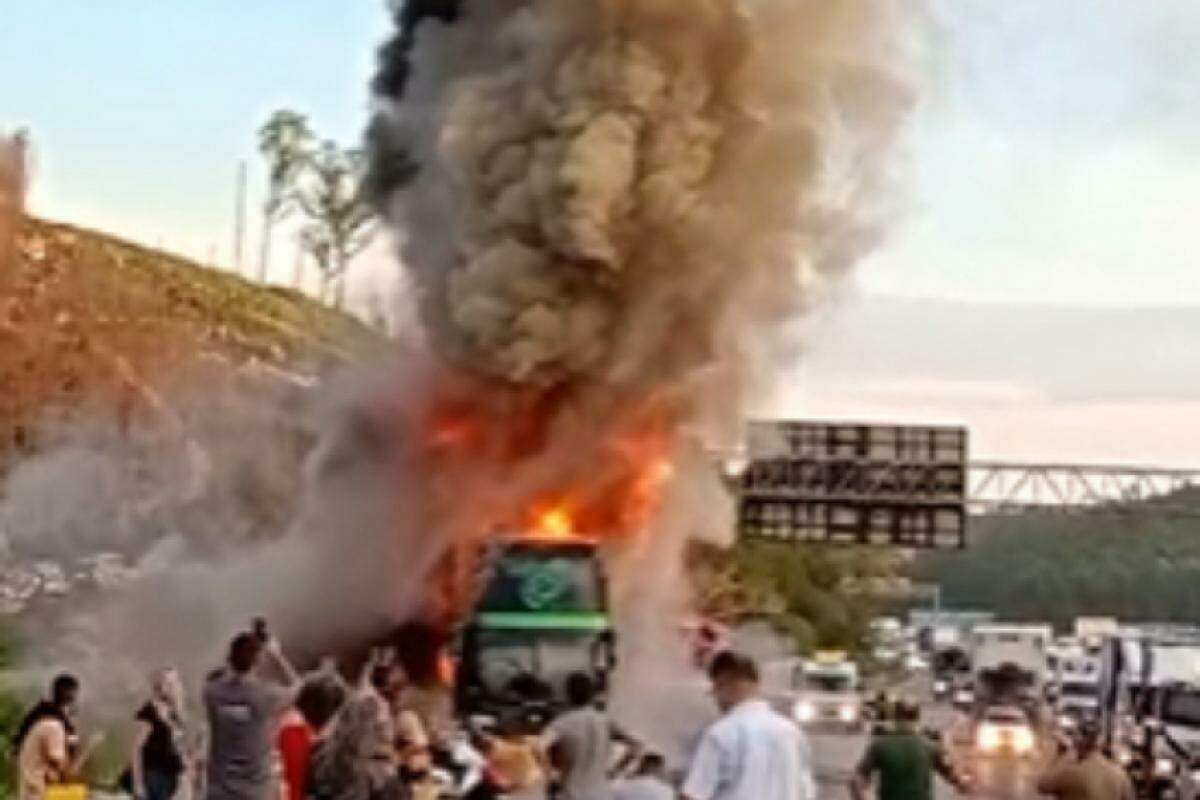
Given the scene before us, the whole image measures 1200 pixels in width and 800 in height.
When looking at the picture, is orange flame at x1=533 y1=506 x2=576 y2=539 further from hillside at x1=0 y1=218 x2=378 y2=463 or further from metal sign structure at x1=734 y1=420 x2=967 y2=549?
metal sign structure at x1=734 y1=420 x2=967 y2=549

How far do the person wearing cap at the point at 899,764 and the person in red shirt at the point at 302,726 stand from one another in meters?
2.79

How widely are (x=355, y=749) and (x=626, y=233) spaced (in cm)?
2705

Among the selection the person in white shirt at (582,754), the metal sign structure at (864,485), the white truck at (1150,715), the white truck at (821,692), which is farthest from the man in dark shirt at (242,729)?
the metal sign structure at (864,485)

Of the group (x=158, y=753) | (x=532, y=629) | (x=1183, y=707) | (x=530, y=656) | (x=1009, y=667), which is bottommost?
(x=158, y=753)

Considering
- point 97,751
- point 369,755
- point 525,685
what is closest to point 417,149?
point 525,685

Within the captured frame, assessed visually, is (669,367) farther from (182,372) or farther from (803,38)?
(182,372)

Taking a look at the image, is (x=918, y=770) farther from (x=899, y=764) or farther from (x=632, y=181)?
(x=632, y=181)

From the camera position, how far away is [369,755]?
1302 cm

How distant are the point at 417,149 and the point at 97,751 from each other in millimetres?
18058

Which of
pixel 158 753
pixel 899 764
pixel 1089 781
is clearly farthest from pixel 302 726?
pixel 1089 781

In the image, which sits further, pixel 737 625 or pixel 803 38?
pixel 737 625

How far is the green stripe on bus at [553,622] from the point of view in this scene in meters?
33.2

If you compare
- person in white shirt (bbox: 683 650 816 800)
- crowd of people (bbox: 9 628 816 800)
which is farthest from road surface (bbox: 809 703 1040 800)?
person in white shirt (bbox: 683 650 816 800)

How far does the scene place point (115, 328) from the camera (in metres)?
59.2
